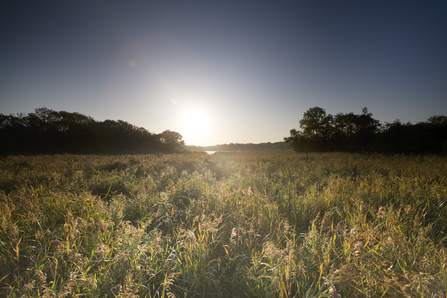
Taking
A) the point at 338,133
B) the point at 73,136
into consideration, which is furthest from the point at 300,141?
the point at 73,136

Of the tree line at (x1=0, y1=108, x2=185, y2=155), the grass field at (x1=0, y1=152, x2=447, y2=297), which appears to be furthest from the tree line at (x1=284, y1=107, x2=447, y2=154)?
the grass field at (x1=0, y1=152, x2=447, y2=297)

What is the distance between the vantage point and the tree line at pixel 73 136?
71.6 feet

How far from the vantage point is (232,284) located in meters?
1.61

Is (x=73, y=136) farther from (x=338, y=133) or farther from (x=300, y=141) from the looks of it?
(x=338, y=133)

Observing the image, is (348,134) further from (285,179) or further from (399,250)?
(399,250)

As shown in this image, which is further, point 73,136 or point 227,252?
point 73,136

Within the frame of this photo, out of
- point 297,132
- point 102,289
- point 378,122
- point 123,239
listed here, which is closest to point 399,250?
point 102,289

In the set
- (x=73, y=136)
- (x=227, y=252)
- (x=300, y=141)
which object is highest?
(x=73, y=136)

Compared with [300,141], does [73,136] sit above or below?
above

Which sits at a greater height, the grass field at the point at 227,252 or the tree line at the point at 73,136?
the tree line at the point at 73,136

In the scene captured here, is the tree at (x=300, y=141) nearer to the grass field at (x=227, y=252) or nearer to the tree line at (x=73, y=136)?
the tree line at (x=73, y=136)

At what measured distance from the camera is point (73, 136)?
2506 cm

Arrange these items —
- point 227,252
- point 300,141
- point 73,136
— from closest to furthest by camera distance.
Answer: point 227,252, point 73,136, point 300,141

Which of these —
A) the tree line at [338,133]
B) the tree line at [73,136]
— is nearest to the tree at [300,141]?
the tree line at [338,133]
